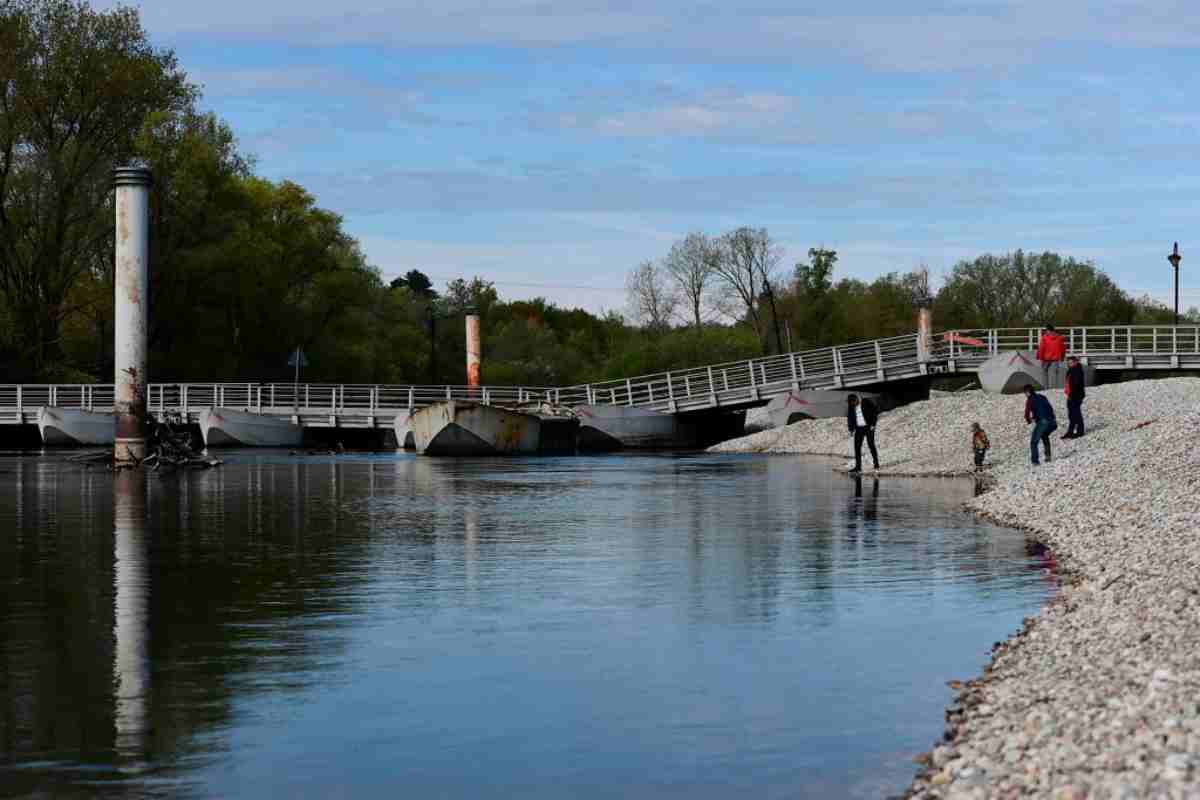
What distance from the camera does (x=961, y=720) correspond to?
8.61 m

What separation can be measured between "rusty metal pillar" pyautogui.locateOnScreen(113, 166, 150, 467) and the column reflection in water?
15.4 m

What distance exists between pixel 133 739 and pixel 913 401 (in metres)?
53.1

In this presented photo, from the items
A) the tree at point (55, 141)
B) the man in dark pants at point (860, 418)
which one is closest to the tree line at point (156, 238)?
the tree at point (55, 141)

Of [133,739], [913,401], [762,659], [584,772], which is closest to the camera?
[584,772]

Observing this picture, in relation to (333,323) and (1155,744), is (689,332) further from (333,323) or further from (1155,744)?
(1155,744)

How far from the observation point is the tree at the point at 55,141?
205ft

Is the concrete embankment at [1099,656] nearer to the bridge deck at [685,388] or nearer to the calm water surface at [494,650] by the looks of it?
the calm water surface at [494,650]

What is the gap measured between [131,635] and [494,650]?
106 inches

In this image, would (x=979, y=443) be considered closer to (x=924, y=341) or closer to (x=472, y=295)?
(x=924, y=341)

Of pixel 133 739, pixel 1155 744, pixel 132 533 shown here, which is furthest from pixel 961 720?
pixel 132 533

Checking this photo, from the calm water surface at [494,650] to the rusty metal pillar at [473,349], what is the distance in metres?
37.5

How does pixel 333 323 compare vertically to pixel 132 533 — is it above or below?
above

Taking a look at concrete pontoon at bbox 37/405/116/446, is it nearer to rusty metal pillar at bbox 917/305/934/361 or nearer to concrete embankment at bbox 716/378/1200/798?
rusty metal pillar at bbox 917/305/934/361

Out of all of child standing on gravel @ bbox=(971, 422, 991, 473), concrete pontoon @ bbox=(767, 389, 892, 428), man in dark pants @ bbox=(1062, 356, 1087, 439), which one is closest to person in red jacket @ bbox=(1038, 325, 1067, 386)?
concrete pontoon @ bbox=(767, 389, 892, 428)
